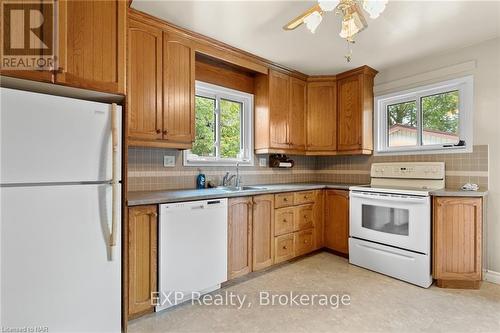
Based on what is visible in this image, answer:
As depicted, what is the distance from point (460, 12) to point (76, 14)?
9.38 feet

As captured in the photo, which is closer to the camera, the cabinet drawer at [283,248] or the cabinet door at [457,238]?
the cabinet door at [457,238]

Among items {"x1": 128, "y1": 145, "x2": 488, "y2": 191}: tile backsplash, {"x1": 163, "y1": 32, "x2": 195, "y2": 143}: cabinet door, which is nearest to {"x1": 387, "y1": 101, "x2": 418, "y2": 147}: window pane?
{"x1": 128, "y1": 145, "x2": 488, "y2": 191}: tile backsplash

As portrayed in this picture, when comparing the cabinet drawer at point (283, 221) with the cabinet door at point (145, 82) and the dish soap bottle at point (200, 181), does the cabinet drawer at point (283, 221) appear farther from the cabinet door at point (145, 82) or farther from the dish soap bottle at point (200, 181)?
the cabinet door at point (145, 82)

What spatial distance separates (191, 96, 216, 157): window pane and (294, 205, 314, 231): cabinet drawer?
1.27 m

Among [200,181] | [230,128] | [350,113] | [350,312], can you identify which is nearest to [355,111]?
[350,113]

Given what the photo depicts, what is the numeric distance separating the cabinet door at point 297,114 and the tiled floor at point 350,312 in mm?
1798

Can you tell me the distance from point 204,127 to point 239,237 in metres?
1.33

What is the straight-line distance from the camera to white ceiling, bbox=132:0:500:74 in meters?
2.06

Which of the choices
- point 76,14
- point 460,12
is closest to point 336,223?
point 460,12

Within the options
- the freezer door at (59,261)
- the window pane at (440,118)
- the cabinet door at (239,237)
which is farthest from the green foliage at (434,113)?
the freezer door at (59,261)

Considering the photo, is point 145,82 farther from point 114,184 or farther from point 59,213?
point 59,213

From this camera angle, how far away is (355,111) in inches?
138

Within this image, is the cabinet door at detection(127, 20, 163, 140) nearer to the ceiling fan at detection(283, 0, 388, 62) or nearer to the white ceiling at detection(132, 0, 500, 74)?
the white ceiling at detection(132, 0, 500, 74)

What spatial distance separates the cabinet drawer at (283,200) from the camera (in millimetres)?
2898
